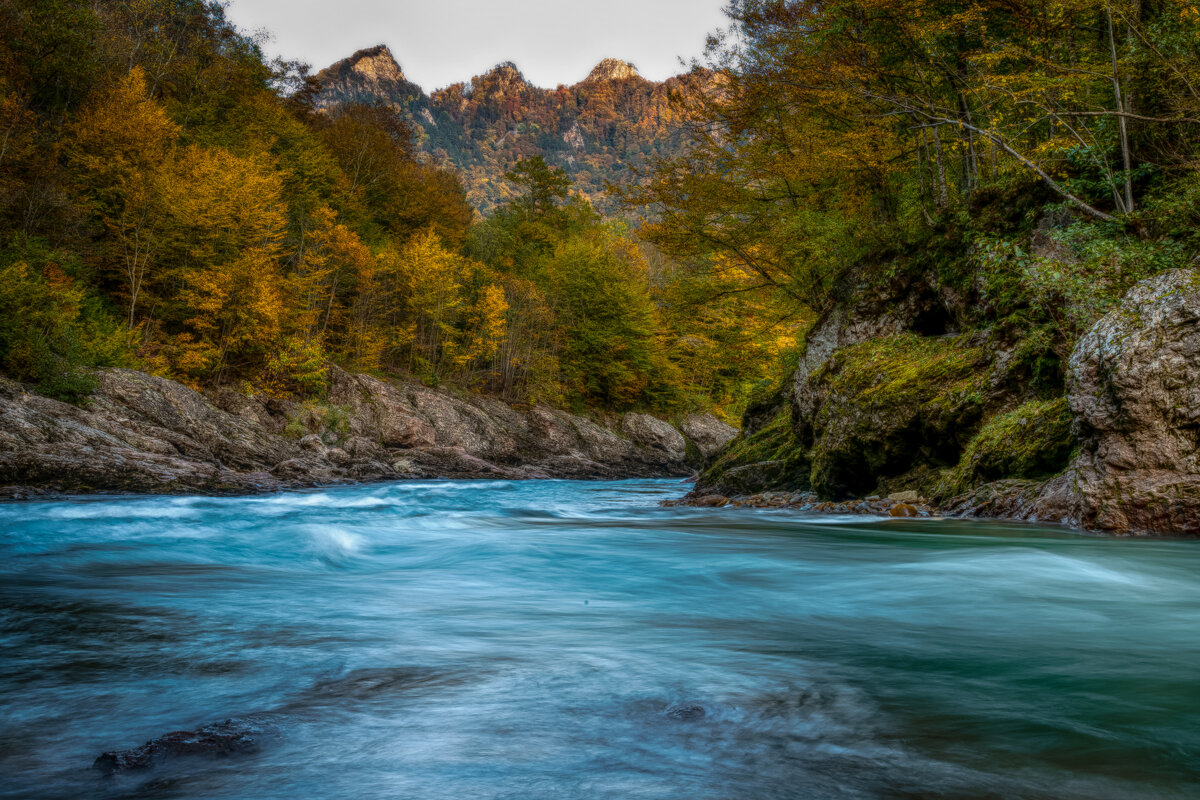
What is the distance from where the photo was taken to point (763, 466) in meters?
16.4

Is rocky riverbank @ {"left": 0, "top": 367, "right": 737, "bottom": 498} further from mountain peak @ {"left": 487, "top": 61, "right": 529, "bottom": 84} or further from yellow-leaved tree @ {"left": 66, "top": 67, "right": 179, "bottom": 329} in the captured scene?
mountain peak @ {"left": 487, "top": 61, "right": 529, "bottom": 84}

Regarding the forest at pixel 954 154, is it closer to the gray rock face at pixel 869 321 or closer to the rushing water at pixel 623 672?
the gray rock face at pixel 869 321

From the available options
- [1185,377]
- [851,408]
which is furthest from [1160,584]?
[851,408]

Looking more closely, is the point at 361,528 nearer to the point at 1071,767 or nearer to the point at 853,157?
the point at 1071,767

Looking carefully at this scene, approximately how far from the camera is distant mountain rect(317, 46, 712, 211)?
15925 centimetres

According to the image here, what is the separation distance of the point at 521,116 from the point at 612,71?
33.1 metres

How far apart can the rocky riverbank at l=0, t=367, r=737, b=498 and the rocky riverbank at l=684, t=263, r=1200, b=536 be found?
10986mm

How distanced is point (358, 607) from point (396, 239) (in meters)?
38.8

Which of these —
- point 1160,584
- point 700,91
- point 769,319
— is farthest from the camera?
point 769,319

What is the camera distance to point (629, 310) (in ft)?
137

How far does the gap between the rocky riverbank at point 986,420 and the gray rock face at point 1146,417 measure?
0.01 meters

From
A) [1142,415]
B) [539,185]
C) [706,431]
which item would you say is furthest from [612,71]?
[1142,415]

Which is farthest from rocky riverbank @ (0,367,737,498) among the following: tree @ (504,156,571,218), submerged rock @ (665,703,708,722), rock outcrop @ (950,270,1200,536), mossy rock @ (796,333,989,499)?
tree @ (504,156,571,218)

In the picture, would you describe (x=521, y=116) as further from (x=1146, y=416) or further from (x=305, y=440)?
(x=1146, y=416)
